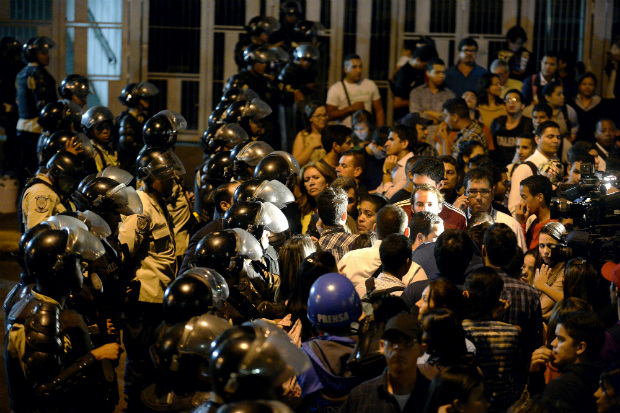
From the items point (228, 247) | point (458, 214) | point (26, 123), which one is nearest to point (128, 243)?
point (228, 247)

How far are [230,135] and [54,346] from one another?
4414mm

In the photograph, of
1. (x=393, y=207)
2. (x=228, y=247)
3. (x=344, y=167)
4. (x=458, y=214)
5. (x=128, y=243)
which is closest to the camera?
(x=228, y=247)

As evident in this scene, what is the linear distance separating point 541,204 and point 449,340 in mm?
3368

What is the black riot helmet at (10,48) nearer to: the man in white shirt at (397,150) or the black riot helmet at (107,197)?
the man in white shirt at (397,150)

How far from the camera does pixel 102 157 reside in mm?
9070

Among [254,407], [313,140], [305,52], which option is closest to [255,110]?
[313,140]

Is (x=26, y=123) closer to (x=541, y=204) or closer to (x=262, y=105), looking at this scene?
(x=262, y=105)

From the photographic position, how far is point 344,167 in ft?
26.7

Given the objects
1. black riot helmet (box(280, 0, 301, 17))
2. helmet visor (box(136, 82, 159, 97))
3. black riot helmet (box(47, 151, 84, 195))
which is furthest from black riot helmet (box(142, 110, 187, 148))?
black riot helmet (box(280, 0, 301, 17))

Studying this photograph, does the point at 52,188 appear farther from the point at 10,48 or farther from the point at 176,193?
the point at 10,48

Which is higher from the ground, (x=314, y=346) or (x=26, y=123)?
(x=26, y=123)

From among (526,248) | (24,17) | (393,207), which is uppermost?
(24,17)

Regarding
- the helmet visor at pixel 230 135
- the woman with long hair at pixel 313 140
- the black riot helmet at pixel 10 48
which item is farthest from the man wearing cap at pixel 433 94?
the black riot helmet at pixel 10 48

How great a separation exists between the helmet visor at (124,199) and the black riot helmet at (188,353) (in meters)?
2.29
